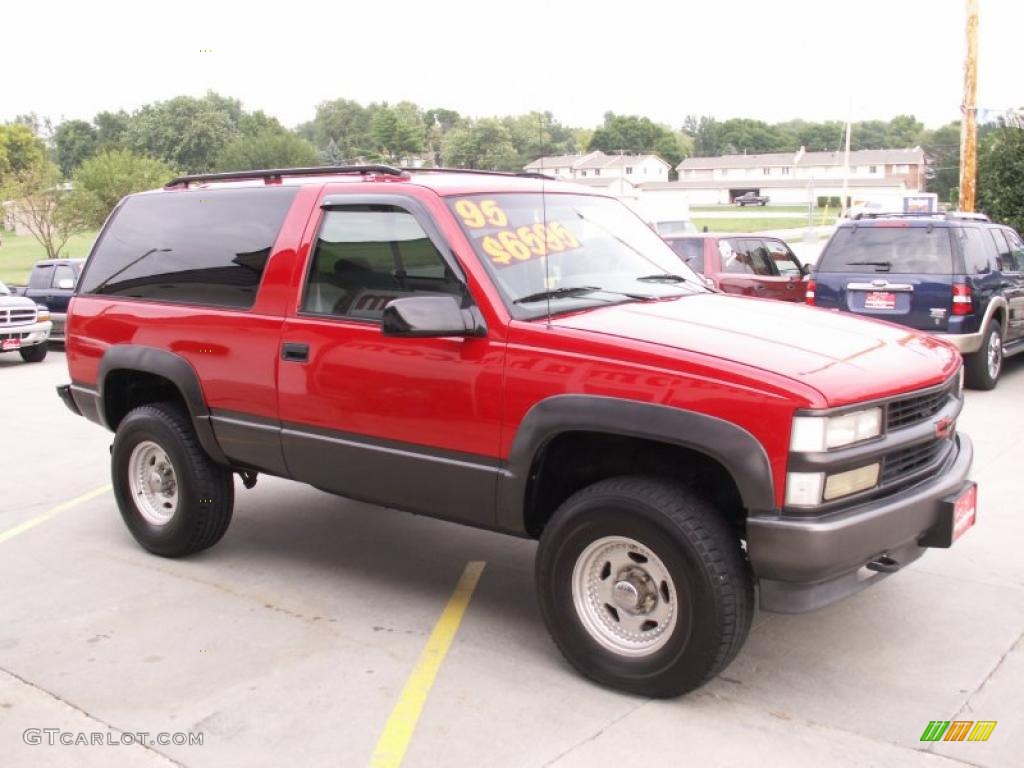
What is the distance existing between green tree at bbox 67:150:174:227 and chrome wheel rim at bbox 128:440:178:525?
31941 mm

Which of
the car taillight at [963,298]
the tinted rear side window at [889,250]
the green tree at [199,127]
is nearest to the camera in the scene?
the green tree at [199,127]

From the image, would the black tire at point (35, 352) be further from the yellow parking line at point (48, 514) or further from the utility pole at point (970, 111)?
the utility pole at point (970, 111)

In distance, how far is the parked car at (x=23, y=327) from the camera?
14.9 metres

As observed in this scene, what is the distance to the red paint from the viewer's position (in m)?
3.64

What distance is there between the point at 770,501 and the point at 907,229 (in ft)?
26.5

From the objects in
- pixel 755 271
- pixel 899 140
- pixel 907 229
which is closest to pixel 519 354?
pixel 907 229

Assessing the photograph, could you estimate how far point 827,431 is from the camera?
11.5 ft

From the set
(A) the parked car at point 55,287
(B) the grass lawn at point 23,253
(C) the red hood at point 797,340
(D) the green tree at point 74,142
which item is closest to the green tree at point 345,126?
(C) the red hood at point 797,340

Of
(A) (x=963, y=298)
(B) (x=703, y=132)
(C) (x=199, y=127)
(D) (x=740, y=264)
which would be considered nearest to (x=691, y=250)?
(D) (x=740, y=264)

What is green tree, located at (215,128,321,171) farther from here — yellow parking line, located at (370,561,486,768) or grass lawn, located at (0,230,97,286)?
grass lawn, located at (0,230,97,286)

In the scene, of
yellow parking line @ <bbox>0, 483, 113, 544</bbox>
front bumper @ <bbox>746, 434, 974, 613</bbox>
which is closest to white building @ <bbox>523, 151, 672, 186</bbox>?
front bumper @ <bbox>746, 434, 974, 613</bbox>

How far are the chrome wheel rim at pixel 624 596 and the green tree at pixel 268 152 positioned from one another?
3522mm

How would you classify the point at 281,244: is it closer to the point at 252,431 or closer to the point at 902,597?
the point at 252,431

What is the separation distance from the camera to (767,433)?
138 inches
